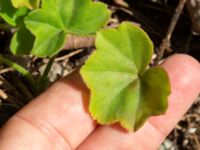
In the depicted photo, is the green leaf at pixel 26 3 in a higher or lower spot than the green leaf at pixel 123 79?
higher

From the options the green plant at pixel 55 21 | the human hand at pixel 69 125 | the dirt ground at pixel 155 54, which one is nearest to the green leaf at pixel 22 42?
the green plant at pixel 55 21

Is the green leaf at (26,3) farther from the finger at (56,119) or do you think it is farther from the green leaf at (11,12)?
the finger at (56,119)

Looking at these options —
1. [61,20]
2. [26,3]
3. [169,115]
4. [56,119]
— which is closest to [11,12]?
[26,3]

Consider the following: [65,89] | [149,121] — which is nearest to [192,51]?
[149,121]

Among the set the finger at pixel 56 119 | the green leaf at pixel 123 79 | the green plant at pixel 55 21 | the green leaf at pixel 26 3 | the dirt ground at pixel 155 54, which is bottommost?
the dirt ground at pixel 155 54

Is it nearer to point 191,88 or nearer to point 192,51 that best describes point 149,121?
point 191,88

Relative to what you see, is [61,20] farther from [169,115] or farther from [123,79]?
[169,115]
